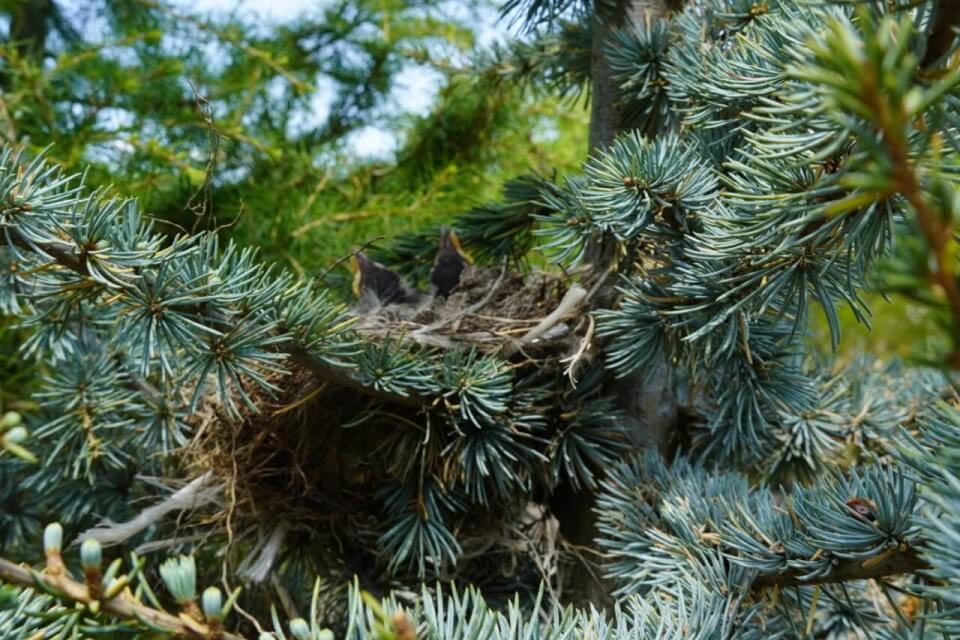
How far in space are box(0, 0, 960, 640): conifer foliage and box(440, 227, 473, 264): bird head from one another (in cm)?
1

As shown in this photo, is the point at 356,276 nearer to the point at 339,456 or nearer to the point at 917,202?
the point at 339,456

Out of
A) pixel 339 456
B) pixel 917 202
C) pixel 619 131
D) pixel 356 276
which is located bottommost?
pixel 339 456

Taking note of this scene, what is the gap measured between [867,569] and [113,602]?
36 cm

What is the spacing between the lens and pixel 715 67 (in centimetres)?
56

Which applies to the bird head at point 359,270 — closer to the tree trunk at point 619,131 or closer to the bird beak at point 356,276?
the bird beak at point 356,276

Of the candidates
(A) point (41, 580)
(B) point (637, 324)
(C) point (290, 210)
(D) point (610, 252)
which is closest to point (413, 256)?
(C) point (290, 210)

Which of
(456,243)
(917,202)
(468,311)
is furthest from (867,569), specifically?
(456,243)

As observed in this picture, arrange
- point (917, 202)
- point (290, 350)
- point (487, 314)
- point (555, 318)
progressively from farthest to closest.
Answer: point (487, 314) < point (555, 318) < point (290, 350) < point (917, 202)

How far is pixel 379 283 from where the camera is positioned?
986mm

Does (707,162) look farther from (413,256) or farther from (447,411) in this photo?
(413,256)

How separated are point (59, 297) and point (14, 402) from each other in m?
0.75

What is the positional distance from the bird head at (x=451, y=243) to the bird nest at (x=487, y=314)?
33mm

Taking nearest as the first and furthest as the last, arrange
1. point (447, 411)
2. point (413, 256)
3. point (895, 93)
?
point (895, 93), point (447, 411), point (413, 256)

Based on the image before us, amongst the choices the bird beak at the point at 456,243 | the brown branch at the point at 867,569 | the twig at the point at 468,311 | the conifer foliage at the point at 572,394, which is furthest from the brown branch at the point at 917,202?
the bird beak at the point at 456,243
